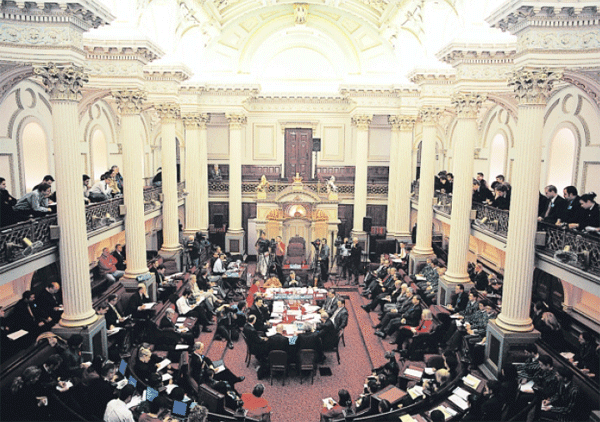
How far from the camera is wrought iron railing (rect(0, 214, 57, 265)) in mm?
7879

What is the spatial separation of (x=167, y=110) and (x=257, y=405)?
11245 millimetres

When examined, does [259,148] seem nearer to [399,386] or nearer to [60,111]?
[60,111]

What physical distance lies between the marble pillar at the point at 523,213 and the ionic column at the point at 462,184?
2.99 meters

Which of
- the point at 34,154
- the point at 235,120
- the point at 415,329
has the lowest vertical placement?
the point at 415,329

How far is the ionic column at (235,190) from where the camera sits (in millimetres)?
19984

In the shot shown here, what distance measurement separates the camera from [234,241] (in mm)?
20359

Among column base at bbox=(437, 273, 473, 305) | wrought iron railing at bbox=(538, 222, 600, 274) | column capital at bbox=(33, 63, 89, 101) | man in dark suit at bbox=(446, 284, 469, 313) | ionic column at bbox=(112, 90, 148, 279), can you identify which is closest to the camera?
wrought iron railing at bbox=(538, 222, 600, 274)

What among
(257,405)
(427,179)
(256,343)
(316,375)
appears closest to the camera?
(257,405)

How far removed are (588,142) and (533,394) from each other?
8.18 m

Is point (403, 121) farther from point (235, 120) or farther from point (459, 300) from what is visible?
point (459, 300)

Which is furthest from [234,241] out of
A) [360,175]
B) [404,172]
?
[404,172]

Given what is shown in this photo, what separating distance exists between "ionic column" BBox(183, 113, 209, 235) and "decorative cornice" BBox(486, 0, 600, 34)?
14082mm

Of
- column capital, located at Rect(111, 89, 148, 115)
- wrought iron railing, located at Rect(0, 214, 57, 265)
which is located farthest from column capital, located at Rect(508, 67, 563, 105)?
wrought iron railing, located at Rect(0, 214, 57, 265)

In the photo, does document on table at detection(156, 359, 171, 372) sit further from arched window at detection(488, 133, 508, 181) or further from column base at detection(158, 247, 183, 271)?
arched window at detection(488, 133, 508, 181)
